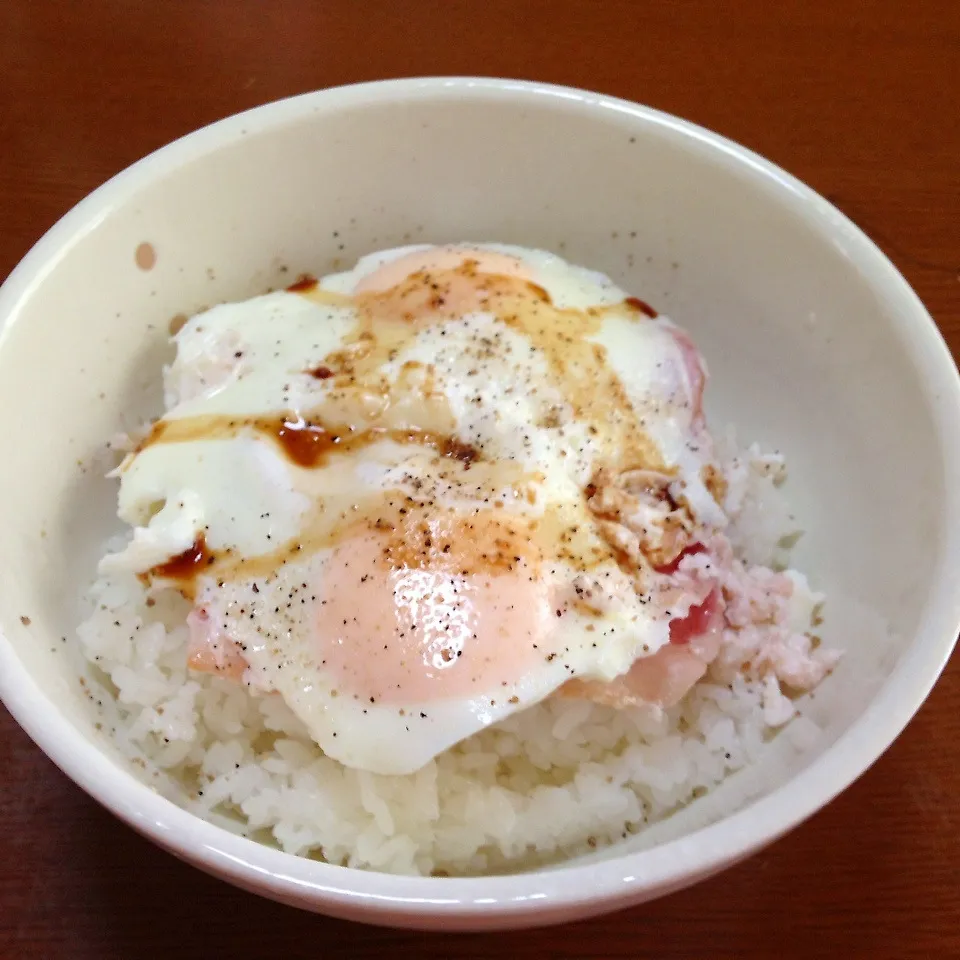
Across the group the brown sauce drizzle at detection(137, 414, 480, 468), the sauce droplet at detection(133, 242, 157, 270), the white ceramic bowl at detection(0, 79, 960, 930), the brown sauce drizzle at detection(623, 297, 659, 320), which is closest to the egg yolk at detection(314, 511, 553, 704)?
the brown sauce drizzle at detection(137, 414, 480, 468)

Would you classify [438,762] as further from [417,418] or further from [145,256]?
[145,256]

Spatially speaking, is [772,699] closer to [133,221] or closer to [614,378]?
[614,378]

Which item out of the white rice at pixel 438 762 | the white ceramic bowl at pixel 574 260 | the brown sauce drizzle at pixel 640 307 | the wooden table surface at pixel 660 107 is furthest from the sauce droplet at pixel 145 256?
the brown sauce drizzle at pixel 640 307

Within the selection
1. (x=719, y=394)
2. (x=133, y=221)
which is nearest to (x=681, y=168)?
(x=719, y=394)

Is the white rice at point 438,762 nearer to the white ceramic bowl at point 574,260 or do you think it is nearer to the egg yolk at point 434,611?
the white ceramic bowl at point 574,260

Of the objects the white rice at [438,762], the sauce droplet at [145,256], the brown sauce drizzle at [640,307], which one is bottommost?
the white rice at [438,762]

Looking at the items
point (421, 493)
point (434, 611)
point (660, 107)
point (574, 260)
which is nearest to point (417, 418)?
point (421, 493)

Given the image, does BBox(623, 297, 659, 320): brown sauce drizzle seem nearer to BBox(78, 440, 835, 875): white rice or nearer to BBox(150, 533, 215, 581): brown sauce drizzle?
BBox(78, 440, 835, 875): white rice
